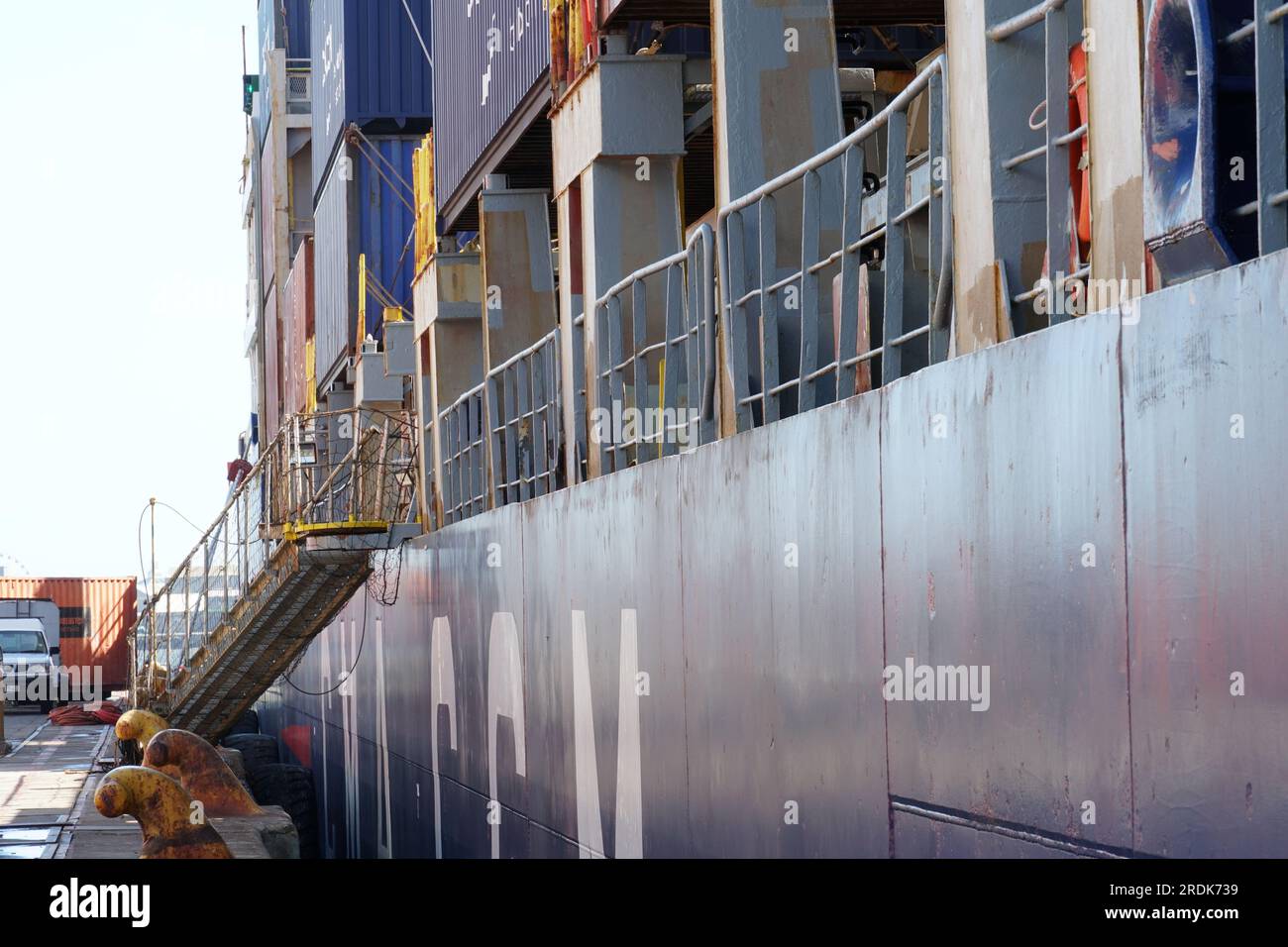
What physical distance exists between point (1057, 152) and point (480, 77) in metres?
12.5

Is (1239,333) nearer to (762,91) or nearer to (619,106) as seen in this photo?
(762,91)

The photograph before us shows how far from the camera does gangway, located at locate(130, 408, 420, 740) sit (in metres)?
21.3

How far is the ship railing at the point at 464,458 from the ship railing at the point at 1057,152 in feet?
38.5

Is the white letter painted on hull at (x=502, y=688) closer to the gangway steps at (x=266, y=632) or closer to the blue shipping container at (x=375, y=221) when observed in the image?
the gangway steps at (x=266, y=632)

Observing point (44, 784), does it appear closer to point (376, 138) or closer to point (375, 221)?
point (375, 221)

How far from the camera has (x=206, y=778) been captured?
2044 centimetres

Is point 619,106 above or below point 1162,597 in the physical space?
above

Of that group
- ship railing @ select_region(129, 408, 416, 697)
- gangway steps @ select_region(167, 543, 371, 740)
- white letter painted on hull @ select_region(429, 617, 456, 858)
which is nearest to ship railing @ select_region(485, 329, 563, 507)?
white letter painted on hull @ select_region(429, 617, 456, 858)

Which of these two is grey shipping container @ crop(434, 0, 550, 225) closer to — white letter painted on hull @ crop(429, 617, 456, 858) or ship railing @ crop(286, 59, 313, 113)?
white letter painted on hull @ crop(429, 617, 456, 858)

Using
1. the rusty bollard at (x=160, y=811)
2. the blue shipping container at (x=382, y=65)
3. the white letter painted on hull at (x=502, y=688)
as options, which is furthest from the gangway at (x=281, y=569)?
the rusty bollard at (x=160, y=811)

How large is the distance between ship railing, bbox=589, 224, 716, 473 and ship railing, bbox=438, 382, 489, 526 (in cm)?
471
